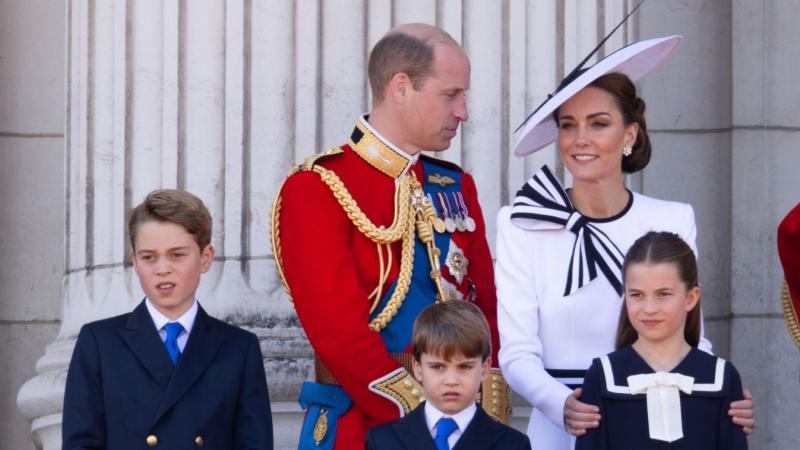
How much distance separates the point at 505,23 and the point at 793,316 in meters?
1.72

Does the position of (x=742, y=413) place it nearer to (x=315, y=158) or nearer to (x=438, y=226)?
(x=438, y=226)

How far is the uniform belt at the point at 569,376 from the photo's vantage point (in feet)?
17.4

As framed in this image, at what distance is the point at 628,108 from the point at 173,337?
4.72ft

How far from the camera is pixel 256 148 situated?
6.60 metres

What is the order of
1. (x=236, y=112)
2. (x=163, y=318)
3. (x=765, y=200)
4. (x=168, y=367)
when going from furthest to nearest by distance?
(x=765, y=200), (x=236, y=112), (x=163, y=318), (x=168, y=367)

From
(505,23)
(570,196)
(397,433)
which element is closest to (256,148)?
(505,23)

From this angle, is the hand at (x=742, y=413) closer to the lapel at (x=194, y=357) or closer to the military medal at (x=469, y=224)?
the military medal at (x=469, y=224)

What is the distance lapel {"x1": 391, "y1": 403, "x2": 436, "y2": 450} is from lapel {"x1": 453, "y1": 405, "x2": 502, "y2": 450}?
8 cm

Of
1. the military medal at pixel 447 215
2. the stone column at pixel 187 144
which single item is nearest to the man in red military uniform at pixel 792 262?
the military medal at pixel 447 215

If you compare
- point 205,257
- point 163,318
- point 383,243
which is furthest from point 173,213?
point 383,243

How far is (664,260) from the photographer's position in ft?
16.6

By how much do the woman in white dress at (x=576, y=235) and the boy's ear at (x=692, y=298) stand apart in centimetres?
16

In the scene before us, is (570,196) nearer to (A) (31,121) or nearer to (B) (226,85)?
(B) (226,85)

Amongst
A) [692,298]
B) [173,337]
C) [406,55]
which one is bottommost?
[173,337]
